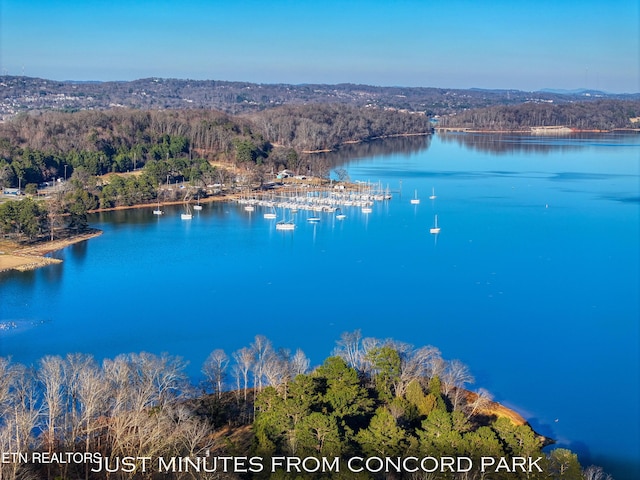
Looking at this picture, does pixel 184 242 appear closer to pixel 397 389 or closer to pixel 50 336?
pixel 50 336

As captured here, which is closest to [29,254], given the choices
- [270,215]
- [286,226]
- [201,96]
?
[286,226]

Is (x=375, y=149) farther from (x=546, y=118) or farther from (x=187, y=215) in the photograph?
(x=546, y=118)

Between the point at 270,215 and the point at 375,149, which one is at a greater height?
the point at 375,149

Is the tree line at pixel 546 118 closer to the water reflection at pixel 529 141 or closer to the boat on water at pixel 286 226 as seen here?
the water reflection at pixel 529 141

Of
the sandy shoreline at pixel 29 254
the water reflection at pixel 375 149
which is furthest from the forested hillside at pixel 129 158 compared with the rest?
the water reflection at pixel 375 149

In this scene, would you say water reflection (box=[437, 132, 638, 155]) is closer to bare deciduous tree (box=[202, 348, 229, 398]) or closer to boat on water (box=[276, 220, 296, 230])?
boat on water (box=[276, 220, 296, 230])
